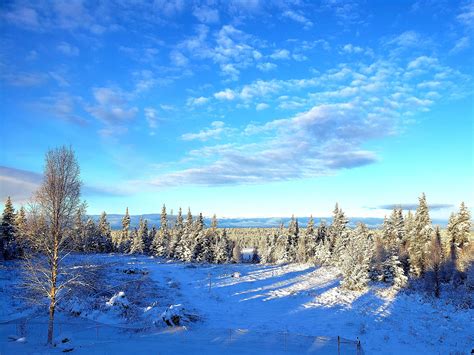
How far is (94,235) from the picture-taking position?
87.6 metres

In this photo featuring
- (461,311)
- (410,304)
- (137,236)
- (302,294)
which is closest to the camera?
(461,311)

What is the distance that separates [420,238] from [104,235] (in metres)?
78.2

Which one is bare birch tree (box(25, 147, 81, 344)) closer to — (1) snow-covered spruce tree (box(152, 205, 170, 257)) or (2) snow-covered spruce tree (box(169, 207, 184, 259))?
(2) snow-covered spruce tree (box(169, 207, 184, 259))

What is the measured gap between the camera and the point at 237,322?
28.2 m

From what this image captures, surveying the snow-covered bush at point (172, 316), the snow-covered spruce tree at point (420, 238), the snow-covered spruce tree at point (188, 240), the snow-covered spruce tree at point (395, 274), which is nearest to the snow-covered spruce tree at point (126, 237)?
the snow-covered spruce tree at point (188, 240)

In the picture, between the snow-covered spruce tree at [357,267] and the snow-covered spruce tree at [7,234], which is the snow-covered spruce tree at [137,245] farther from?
the snow-covered spruce tree at [357,267]

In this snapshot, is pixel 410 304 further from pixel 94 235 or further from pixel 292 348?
pixel 94 235

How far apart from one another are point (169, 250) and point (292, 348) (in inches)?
2773

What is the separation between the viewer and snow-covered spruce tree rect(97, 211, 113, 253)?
91125 mm

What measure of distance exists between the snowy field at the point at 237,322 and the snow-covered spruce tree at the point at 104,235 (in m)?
46.6

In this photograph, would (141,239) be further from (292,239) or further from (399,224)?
(399,224)

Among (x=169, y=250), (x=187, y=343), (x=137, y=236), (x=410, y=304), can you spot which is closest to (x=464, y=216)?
(x=410, y=304)

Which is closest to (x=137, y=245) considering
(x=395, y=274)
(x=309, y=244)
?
(x=309, y=244)

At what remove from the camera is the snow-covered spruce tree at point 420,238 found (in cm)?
5500
